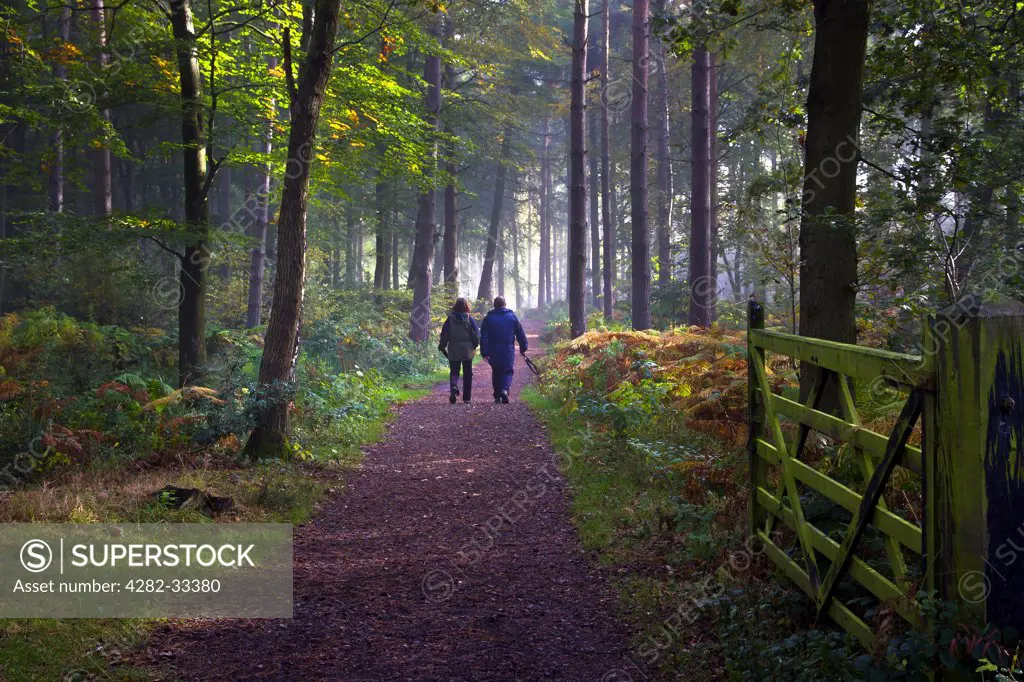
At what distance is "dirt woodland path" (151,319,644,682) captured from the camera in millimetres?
4262

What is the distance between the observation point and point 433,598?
5.27 m

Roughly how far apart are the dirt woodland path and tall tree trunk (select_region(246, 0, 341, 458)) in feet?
4.18

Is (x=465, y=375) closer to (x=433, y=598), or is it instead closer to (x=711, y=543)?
(x=433, y=598)

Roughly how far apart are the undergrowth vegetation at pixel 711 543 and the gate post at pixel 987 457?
0.46ft

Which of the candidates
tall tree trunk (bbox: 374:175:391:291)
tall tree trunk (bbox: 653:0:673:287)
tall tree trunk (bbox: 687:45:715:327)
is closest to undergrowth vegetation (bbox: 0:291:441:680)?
tall tree trunk (bbox: 687:45:715:327)

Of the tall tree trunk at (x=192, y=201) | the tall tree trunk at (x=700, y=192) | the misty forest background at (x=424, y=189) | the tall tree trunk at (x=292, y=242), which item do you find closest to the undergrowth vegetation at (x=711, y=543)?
the misty forest background at (x=424, y=189)

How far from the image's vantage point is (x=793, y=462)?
4363mm

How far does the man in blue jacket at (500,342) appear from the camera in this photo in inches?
585

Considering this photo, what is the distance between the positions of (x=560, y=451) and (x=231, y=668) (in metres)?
6.24

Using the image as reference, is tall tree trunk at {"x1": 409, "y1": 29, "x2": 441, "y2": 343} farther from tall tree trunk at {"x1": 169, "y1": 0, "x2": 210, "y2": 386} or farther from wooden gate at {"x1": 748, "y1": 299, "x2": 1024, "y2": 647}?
wooden gate at {"x1": 748, "y1": 299, "x2": 1024, "y2": 647}

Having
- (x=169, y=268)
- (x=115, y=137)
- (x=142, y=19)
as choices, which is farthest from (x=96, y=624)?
(x=169, y=268)

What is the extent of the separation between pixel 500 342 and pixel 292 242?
6578 mm

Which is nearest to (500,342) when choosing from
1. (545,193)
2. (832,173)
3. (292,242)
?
(292,242)

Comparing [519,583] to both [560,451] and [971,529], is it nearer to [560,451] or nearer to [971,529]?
[971,529]
